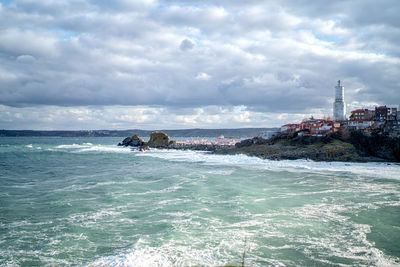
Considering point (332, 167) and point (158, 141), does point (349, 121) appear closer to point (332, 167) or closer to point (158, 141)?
point (332, 167)

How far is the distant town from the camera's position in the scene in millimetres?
55125

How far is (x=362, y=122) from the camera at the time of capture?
194ft

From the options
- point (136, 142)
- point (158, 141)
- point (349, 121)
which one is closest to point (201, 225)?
point (349, 121)

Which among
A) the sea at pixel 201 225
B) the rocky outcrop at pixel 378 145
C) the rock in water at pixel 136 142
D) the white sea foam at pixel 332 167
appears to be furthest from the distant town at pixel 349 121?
the rock in water at pixel 136 142

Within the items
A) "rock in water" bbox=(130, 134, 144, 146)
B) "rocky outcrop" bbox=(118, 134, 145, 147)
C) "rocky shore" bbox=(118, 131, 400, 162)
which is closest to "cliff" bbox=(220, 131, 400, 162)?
Answer: "rocky shore" bbox=(118, 131, 400, 162)

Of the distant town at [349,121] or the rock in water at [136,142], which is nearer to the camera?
the distant town at [349,121]

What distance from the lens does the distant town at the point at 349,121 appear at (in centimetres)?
5512

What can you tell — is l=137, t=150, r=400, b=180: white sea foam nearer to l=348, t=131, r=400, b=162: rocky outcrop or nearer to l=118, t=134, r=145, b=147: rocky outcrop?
l=348, t=131, r=400, b=162: rocky outcrop

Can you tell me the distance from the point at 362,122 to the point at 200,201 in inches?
2201

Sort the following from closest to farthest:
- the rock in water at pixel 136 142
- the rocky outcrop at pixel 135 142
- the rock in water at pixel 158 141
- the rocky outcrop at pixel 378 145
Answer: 1. the rocky outcrop at pixel 378 145
2. the rock in water at pixel 158 141
3. the rock in water at pixel 136 142
4. the rocky outcrop at pixel 135 142

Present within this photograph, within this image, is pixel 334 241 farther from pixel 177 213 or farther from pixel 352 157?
pixel 352 157

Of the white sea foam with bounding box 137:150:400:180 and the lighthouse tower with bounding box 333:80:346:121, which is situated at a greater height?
the lighthouse tower with bounding box 333:80:346:121

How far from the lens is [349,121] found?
63.2 meters

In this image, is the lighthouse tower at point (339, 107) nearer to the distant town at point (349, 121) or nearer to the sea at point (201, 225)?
the distant town at point (349, 121)
